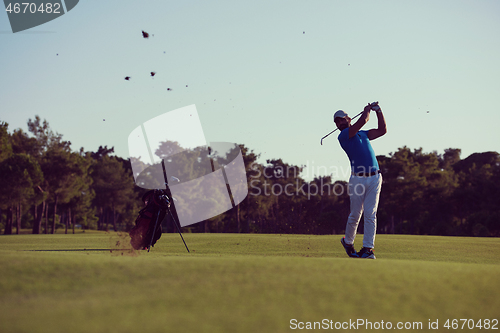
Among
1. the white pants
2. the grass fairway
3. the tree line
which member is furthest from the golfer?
the tree line

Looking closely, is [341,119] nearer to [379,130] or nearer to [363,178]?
[379,130]

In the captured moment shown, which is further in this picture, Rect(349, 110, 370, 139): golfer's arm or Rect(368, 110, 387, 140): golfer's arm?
Rect(368, 110, 387, 140): golfer's arm

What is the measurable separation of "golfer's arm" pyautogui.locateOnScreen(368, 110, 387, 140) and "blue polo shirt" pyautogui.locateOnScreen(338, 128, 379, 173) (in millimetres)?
225

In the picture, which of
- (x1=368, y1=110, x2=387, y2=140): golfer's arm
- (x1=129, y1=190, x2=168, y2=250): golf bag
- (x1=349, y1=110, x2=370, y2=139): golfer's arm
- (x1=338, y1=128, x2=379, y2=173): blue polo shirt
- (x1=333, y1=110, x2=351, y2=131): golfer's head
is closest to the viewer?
(x1=349, y1=110, x2=370, y2=139): golfer's arm

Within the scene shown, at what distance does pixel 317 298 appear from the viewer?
4.04 metres

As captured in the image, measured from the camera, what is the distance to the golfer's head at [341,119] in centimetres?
907

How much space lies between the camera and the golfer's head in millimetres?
9070

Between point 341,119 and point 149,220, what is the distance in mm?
5083

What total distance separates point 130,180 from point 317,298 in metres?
74.5

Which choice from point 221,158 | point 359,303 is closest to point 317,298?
point 359,303

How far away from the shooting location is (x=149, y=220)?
10953 mm

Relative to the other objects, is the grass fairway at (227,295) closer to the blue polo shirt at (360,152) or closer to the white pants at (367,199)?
Answer: the white pants at (367,199)

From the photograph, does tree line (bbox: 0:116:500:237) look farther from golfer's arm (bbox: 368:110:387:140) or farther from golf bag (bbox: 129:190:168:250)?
golfer's arm (bbox: 368:110:387:140)

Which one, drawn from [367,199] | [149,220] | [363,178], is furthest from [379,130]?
[149,220]
